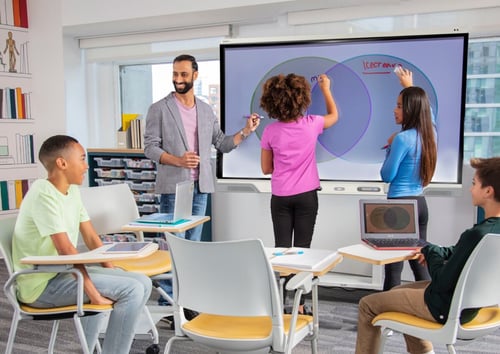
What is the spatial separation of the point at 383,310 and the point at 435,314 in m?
0.24

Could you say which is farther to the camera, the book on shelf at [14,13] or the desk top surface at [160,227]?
the book on shelf at [14,13]

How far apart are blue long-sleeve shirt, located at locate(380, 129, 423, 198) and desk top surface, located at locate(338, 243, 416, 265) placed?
0.82 metres

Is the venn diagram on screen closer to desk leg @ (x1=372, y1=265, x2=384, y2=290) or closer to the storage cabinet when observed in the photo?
desk leg @ (x1=372, y1=265, x2=384, y2=290)

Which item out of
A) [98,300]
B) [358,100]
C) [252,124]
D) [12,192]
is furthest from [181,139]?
[12,192]

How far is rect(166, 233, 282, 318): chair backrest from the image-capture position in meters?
1.87

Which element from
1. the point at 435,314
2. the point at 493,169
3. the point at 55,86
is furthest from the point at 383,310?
the point at 55,86

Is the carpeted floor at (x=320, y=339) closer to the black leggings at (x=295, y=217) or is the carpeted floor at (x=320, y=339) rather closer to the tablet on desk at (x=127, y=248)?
the black leggings at (x=295, y=217)

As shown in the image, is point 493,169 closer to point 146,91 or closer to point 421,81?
point 421,81

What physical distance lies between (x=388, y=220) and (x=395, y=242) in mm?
121

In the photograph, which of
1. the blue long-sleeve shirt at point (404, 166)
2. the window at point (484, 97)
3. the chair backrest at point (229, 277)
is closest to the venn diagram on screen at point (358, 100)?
the blue long-sleeve shirt at point (404, 166)

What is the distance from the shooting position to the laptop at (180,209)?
302 centimetres

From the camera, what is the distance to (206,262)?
6.34ft

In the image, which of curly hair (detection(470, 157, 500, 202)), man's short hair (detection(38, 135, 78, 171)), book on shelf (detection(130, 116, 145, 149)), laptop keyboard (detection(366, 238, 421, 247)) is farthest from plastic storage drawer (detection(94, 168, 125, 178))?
curly hair (detection(470, 157, 500, 202))

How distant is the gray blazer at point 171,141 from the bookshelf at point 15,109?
152cm
